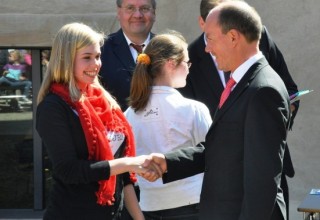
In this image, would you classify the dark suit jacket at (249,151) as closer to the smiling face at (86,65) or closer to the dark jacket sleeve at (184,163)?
the dark jacket sleeve at (184,163)

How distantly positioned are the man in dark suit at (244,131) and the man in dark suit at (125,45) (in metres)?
1.66

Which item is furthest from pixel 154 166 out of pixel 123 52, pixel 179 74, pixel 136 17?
pixel 136 17

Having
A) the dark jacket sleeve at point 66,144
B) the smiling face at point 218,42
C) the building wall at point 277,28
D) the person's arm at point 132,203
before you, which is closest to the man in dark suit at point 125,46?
the person's arm at point 132,203

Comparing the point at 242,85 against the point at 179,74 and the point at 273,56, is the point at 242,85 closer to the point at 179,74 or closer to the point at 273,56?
the point at 179,74

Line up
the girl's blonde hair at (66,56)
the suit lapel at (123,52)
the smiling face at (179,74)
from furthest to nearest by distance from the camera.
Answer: the suit lapel at (123,52) < the smiling face at (179,74) < the girl's blonde hair at (66,56)

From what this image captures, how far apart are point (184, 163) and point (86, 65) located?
681 mm

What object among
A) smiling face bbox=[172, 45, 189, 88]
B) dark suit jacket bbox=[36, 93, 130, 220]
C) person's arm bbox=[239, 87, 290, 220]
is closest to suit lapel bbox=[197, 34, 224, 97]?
smiling face bbox=[172, 45, 189, 88]

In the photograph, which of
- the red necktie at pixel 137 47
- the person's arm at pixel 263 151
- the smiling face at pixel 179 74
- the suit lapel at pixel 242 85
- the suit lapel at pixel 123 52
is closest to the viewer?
the person's arm at pixel 263 151

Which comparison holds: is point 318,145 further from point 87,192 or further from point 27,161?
point 87,192

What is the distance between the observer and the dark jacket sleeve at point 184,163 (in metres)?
3.32

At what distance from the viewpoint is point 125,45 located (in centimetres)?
469

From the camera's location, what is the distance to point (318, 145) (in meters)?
6.20

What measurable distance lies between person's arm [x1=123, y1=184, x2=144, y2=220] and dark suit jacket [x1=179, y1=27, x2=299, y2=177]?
104cm

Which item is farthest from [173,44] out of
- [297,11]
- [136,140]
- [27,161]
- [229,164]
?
[27,161]
